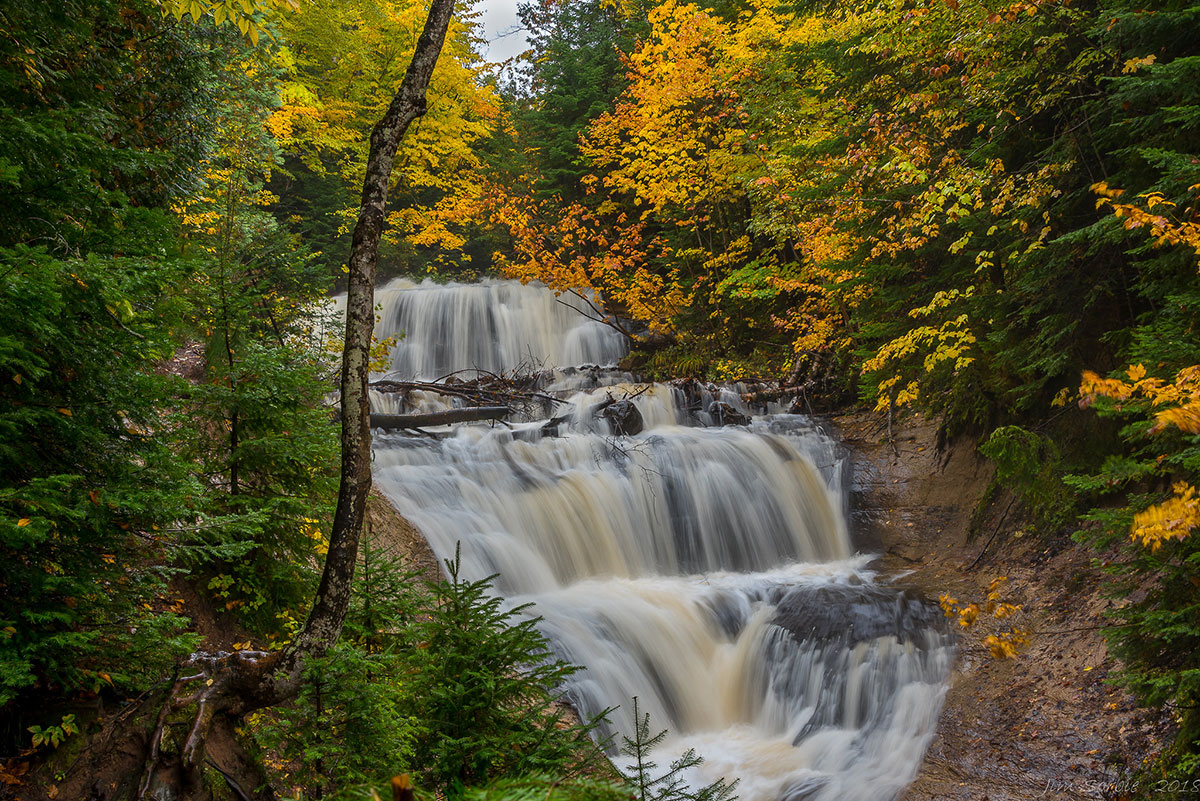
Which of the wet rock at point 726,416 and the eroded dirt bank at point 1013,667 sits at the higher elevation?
the wet rock at point 726,416

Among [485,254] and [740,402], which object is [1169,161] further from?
[485,254]

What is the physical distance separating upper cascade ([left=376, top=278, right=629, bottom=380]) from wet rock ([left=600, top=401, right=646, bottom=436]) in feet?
19.5

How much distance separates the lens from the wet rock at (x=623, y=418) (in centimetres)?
1181

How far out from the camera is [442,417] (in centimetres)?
1156

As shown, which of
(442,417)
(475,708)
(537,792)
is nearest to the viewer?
(537,792)

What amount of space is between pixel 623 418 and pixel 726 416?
2.17m

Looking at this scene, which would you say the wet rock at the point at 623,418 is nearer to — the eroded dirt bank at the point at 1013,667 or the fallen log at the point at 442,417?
the fallen log at the point at 442,417

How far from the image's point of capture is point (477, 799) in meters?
1.13

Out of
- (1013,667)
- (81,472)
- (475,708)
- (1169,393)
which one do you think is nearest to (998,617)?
(1013,667)

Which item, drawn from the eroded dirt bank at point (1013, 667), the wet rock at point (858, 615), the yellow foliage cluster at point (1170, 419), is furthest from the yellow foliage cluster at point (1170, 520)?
the wet rock at point (858, 615)

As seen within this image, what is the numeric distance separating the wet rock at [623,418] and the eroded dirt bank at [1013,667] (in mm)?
4028

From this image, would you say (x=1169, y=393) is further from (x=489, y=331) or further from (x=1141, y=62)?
(x=489, y=331)

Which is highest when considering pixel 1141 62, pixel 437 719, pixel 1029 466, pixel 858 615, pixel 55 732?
pixel 1141 62

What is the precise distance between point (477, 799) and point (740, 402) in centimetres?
1277
